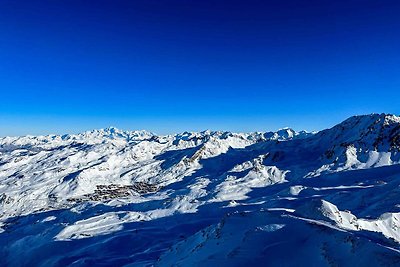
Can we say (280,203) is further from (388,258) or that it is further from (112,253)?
(388,258)

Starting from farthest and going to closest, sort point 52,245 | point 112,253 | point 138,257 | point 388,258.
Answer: point 52,245 < point 112,253 < point 138,257 < point 388,258

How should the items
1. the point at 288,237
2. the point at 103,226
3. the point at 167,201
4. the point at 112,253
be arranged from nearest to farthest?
the point at 288,237
the point at 112,253
the point at 103,226
the point at 167,201

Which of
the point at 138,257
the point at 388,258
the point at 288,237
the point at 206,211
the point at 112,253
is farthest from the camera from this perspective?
the point at 206,211

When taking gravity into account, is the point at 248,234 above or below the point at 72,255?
above

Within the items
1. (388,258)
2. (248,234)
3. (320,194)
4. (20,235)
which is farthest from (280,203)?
(20,235)

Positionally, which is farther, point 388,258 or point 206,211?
point 206,211

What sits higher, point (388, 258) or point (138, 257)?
point (388, 258)

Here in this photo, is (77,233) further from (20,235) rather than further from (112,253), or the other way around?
(20,235)

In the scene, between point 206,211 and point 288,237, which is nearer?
point 288,237

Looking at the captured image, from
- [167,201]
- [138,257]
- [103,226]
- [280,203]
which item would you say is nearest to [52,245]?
[103,226]
